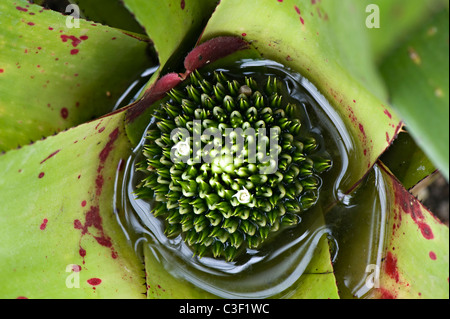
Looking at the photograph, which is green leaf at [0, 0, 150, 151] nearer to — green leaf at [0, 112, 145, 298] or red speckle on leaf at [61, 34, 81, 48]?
red speckle on leaf at [61, 34, 81, 48]

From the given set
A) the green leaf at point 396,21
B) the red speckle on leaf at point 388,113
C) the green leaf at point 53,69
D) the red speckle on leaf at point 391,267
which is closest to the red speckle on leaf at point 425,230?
the red speckle on leaf at point 391,267

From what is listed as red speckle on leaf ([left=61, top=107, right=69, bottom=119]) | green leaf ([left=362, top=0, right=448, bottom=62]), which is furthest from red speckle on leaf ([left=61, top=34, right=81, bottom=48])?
green leaf ([left=362, top=0, right=448, bottom=62])

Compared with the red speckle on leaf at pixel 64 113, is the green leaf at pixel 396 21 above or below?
below

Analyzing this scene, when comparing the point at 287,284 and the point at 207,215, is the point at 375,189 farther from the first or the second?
the point at 207,215

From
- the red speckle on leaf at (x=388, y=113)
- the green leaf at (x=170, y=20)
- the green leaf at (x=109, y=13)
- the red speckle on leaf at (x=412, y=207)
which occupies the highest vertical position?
the green leaf at (x=109, y=13)

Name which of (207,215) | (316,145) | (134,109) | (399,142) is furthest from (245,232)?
(399,142)

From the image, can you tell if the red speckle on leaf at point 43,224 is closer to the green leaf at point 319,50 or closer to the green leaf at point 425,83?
the green leaf at point 319,50

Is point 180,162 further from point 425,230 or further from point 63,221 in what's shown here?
point 425,230

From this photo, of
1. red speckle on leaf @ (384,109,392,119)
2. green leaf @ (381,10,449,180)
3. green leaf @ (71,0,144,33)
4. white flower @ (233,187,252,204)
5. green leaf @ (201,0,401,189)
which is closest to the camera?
green leaf @ (381,10,449,180)
